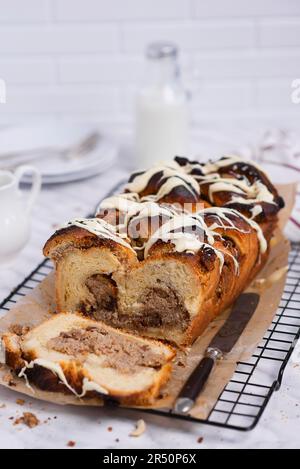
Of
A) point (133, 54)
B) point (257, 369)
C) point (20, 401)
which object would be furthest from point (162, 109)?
point (20, 401)

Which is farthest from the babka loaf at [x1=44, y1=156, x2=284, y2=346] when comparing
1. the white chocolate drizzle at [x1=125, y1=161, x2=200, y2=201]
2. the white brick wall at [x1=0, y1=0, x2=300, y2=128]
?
the white brick wall at [x1=0, y1=0, x2=300, y2=128]

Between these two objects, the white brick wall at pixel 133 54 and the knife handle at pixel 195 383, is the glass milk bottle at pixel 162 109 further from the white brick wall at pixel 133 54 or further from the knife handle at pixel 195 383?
the knife handle at pixel 195 383

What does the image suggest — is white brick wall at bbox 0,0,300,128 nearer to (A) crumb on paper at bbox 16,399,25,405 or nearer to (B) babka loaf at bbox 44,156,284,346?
(B) babka loaf at bbox 44,156,284,346

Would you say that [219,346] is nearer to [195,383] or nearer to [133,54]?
[195,383]

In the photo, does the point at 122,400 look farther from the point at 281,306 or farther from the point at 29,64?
the point at 29,64
